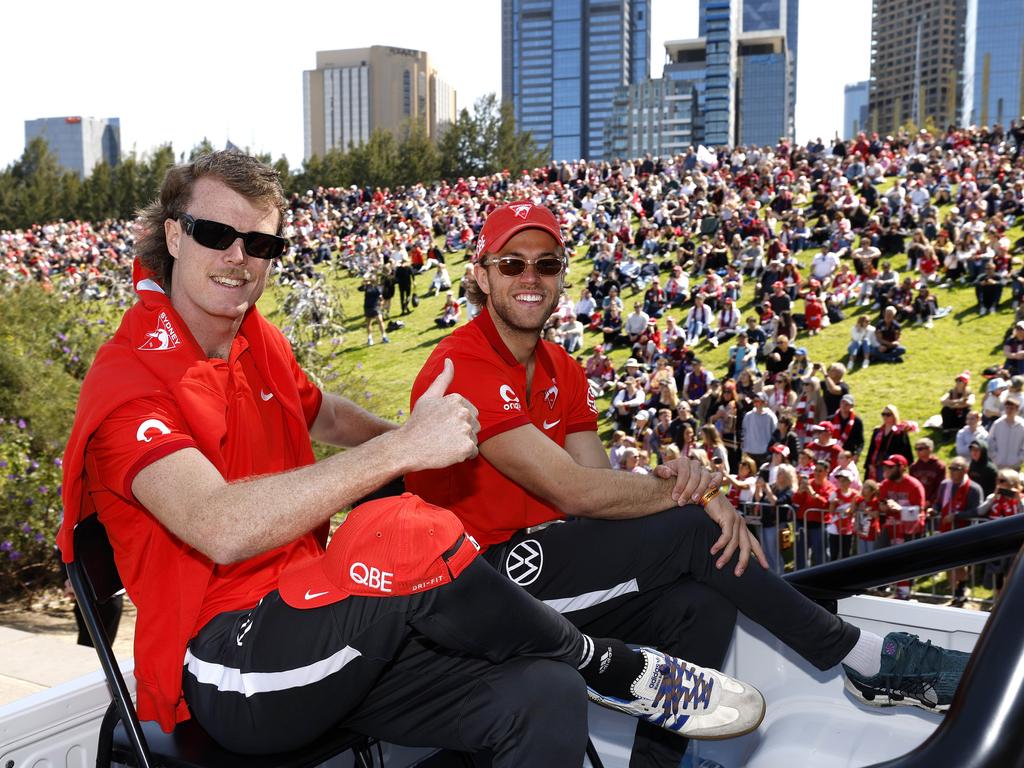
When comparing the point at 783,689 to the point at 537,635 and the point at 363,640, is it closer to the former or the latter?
the point at 537,635

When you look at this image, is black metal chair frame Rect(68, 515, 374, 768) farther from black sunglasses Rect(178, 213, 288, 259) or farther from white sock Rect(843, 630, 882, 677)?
white sock Rect(843, 630, 882, 677)


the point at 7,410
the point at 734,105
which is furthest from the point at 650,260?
the point at 734,105

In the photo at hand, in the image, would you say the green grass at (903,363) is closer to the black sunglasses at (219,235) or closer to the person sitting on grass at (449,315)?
the person sitting on grass at (449,315)

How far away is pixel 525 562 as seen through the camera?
90.9 inches

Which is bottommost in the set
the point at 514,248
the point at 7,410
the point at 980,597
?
the point at 980,597

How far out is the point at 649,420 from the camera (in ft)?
44.2

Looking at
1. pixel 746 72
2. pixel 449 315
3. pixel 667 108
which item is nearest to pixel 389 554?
pixel 449 315

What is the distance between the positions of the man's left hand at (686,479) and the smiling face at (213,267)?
3.39 feet

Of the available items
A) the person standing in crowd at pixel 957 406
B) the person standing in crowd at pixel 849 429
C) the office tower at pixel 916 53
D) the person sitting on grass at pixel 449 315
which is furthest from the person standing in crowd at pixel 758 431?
the office tower at pixel 916 53

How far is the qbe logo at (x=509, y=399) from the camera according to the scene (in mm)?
2416

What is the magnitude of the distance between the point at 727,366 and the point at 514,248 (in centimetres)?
1376

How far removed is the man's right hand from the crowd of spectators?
2.69 feet

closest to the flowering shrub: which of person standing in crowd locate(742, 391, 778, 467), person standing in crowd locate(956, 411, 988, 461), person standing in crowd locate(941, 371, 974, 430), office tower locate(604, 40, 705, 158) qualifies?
person standing in crowd locate(742, 391, 778, 467)

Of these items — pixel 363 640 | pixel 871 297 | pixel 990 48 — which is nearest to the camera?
pixel 363 640
